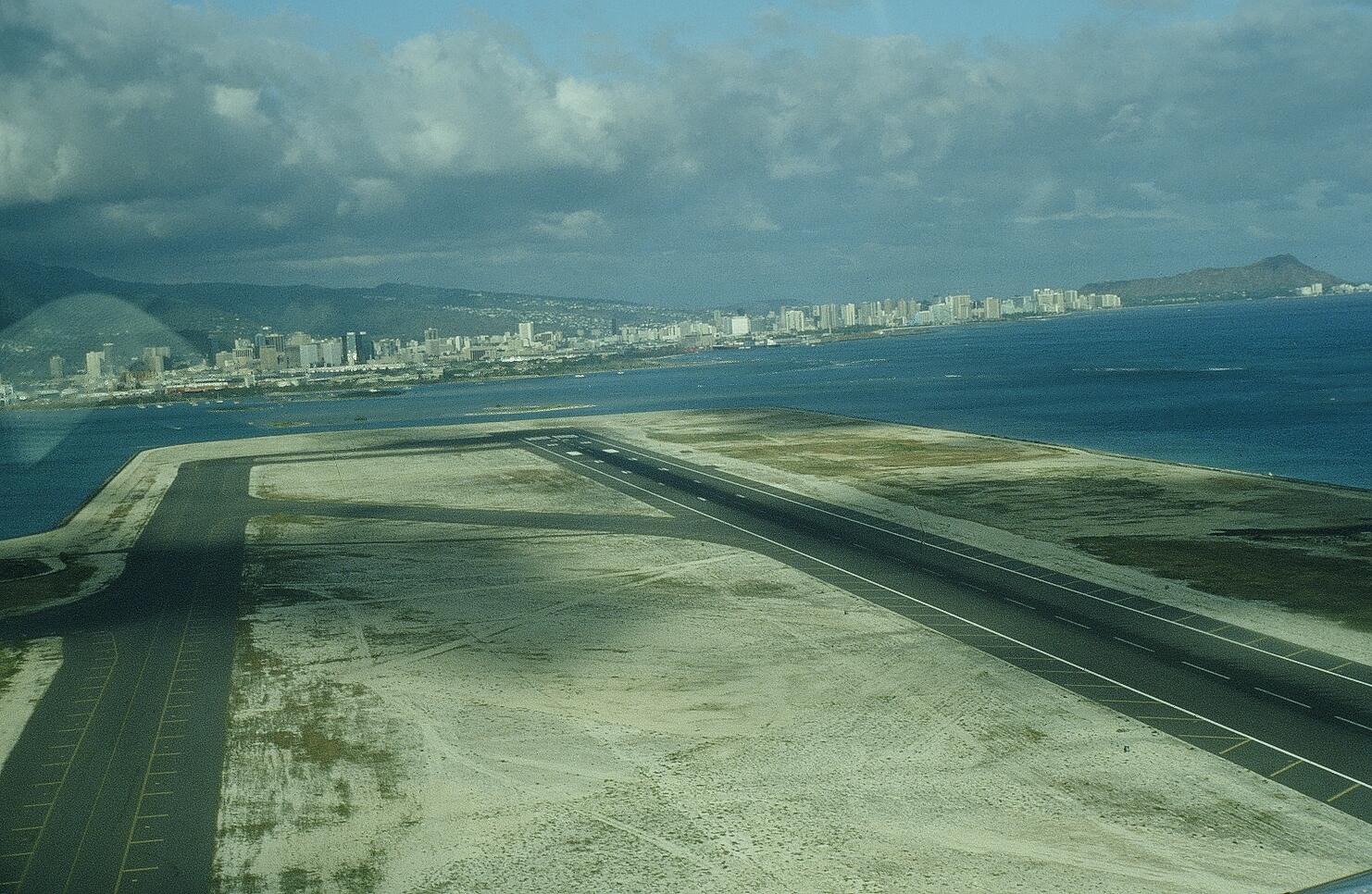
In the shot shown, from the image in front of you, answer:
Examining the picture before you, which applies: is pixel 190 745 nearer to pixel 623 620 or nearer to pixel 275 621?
pixel 275 621

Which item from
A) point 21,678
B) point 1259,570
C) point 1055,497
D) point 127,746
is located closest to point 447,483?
point 1055,497

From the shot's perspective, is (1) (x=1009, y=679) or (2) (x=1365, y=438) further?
(2) (x=1365, y=438)

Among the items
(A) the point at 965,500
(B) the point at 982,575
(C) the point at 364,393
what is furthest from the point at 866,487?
(C) the point at 364,393

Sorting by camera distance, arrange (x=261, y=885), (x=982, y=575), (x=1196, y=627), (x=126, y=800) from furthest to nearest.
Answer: (x=982, y=575)
(x=1196, y=627)
(x=126, y=800)
(x=261, y=885)

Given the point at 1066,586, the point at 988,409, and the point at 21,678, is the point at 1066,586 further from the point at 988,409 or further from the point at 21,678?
the point at 988,409

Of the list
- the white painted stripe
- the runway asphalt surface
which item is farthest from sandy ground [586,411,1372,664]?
the white painted stripe

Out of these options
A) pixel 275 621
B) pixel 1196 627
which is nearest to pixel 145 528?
pixel 275 621

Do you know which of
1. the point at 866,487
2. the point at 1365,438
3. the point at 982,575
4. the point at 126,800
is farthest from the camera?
the point at 1365,438
